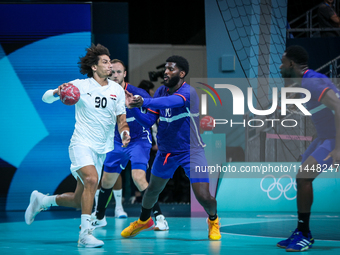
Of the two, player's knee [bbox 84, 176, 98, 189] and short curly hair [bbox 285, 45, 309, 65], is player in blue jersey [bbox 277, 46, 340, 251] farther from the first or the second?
player's knee [bbox 84, 176, 98, 189]

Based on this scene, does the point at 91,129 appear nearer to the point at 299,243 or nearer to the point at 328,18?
Result: the point at 299,243

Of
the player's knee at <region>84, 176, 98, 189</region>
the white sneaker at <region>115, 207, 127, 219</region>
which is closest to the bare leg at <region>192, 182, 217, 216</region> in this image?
the player's knee at <region>84, 176, 98, 189</region>

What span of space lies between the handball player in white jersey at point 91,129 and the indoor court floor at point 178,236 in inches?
15.9

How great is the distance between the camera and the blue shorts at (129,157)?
5715 mm

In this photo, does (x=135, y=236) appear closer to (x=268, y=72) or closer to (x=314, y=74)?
(x=314, y=74)

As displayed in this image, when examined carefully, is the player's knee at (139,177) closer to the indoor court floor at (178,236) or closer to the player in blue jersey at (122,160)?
the player in blue jersey at (122,160)

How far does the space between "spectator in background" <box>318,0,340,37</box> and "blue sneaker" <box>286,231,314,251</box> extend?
6.90 m

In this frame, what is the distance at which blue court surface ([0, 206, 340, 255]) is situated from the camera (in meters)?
4.07

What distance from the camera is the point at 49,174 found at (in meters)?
7.90

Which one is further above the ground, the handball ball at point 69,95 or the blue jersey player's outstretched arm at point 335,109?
the handball ball at point 69,95

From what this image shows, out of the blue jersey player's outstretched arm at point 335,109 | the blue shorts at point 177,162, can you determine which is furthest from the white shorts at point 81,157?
the blue jersey player's outstretched arm at point 335,109

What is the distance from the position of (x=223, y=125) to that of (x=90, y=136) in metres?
6.59

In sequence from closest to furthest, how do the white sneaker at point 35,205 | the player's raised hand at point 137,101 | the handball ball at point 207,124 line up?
the player's raised hand at point 137,101 → the white sneaker at point 35,205 → the handball ball at point 207,124

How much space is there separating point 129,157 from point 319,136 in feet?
8.59
